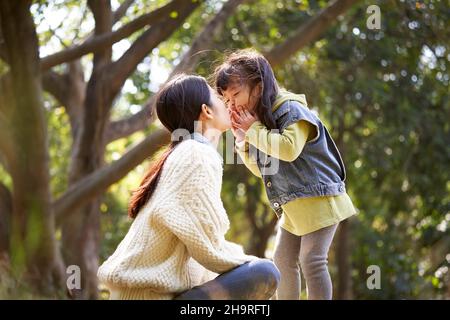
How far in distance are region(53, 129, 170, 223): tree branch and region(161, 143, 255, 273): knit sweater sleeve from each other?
10.4 feet

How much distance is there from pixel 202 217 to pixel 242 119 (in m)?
0.88

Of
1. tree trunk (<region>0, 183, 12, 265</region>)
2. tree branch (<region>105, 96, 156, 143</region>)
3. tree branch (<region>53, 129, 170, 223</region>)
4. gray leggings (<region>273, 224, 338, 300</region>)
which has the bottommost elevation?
tree branch (<region>105, 96, 156, 143</region>)

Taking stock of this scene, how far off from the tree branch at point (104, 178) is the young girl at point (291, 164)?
249 centimetres

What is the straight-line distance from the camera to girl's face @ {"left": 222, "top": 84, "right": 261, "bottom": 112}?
12.0 feet

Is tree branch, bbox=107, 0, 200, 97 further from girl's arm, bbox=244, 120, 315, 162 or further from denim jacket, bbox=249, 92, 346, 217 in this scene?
girl's arm, bbox=244, 120, 315, 162

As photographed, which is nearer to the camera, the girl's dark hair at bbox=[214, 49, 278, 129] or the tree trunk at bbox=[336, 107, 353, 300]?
the girl's dark hair at bbox=[214, 49, 278, 129]

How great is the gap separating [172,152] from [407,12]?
13.5 ft

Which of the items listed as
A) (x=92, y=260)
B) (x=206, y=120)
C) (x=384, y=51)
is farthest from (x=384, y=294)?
(x=206, y=120)

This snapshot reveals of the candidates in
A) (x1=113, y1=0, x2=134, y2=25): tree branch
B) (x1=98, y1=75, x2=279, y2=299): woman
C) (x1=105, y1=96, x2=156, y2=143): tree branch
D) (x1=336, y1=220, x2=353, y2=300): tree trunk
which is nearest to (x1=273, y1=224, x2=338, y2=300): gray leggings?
(x1=98, y1=75, x2=279, y2=299): woman

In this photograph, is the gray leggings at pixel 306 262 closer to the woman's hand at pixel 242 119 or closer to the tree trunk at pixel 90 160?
the woman's hand at pixel 242 119

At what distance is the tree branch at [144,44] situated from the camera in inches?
261

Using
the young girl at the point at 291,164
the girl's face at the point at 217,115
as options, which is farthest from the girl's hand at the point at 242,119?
the girl's face at the point at 217,115

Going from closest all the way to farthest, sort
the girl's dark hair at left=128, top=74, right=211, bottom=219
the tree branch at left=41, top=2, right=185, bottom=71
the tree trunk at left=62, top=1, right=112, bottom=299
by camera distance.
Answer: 1. the girl's dark hair at left=128, top=74, right=211, bottom=219
2. the tree branch at left=41, top=2, right=185, bottom=71
3. the tree trunk at left=62, top=1, right=112, bottom=299
